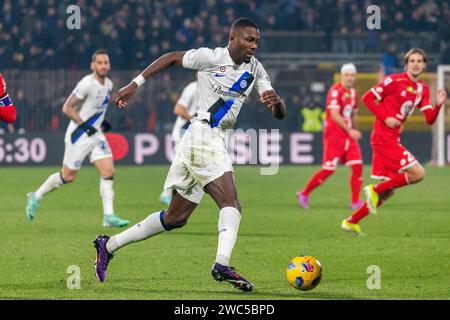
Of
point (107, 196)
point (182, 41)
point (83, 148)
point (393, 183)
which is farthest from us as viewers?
point (182, 41)

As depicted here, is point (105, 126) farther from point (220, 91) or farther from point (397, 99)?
point (220, 91)

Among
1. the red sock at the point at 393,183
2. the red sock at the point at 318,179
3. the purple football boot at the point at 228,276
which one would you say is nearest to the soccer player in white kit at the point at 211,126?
the purple football boot at the point at 228,276

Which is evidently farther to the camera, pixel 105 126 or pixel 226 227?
pixel 105 126

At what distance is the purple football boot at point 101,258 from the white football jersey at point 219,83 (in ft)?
4.30

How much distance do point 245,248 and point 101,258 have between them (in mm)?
2880

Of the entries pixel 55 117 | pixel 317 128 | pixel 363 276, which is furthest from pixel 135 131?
pixel 363 276

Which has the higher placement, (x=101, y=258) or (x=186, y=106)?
(x=186, y=106)

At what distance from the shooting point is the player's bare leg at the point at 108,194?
1367cm

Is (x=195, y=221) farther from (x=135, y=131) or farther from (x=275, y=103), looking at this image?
(x=135, y=131)

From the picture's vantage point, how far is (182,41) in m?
32.4

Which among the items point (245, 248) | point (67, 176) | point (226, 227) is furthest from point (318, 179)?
point (226, 227)

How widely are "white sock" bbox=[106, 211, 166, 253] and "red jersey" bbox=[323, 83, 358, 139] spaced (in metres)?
8.16

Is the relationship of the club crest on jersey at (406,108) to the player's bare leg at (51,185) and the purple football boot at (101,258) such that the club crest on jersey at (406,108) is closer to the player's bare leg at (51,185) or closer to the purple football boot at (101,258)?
the player's bare leg at (51,185)

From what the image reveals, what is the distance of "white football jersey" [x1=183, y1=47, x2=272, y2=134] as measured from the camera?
873cm
